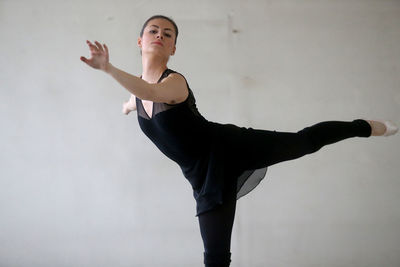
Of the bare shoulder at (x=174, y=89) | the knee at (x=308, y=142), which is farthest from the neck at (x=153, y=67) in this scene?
the knee at (x=308, y=142)

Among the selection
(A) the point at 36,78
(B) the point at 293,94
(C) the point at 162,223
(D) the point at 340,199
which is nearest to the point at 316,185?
(D) the point at 340,199

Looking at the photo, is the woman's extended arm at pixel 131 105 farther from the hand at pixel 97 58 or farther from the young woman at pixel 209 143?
the hand at pixel 97 58

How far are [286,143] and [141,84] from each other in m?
0.68

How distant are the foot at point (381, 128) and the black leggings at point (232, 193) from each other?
0.19 m

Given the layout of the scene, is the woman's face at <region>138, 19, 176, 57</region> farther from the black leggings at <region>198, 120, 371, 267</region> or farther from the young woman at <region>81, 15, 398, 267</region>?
the black leggings at <region>198, 120, 371, 267</region>

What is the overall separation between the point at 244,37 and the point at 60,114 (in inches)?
60.2

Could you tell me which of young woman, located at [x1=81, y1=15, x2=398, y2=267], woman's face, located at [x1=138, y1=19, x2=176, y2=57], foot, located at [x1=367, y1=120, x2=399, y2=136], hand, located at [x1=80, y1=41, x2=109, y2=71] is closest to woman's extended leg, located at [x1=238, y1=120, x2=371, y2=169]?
young woman, located at [x1=81, y1=15, x2=398, y2=267]

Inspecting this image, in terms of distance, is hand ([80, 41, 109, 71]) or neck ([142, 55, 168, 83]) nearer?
hand ([80, 41, 109, 71])

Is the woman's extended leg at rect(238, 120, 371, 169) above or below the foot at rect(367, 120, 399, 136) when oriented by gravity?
below

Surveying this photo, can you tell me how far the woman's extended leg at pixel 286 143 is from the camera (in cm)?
160

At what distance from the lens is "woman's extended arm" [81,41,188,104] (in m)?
1.21

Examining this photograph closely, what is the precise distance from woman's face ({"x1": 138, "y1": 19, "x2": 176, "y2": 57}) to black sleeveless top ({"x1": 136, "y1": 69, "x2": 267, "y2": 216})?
5.1 inches

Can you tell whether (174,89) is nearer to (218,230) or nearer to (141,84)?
(141,84)

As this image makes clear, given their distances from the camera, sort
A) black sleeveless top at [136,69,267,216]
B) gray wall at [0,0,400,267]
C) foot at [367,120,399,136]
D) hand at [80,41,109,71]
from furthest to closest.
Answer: gray wall at [0,0,400,267], foot at [367,120,399,136], black sleeveless top at [136,69,267,216], hand at [80,41,109,71]
